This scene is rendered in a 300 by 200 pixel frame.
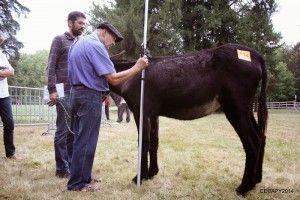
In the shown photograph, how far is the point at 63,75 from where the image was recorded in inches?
201

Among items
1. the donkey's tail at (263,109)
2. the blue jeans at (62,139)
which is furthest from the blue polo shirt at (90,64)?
the donkey's tail at (263,109)

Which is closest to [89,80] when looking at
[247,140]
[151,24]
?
[247,140]

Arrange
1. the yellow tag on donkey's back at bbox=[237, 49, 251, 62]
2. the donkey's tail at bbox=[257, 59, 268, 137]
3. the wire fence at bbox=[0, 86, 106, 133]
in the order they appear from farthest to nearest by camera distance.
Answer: the wire fence at bbox=[0, 86, 106, 133]
the donkey's tail at bbox=[257, 59, 268, 137]
the yellow tag on donkey's back at bbox=[237, 49, 251, 62]

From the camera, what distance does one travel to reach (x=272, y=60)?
89.1 feet

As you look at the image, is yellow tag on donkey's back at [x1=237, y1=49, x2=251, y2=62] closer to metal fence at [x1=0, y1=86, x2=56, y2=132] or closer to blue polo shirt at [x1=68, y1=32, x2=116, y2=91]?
blue polo shirt at [x1=68, y1=32, x2=116, y2=91]

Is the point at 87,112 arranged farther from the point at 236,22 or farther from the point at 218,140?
the point at 236,22

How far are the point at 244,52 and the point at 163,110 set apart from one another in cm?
125

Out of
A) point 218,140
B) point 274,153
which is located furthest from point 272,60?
point 274,153

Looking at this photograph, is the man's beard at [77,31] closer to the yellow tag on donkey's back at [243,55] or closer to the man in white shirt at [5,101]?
the man in white shirt at [5,101]

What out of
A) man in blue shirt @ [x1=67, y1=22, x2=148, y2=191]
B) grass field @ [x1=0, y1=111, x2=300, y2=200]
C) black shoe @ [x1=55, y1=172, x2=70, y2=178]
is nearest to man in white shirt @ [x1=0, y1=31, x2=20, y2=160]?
grass field @ [x1=0, y1=111, x2=300, y2=200]

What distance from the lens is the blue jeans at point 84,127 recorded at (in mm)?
4020

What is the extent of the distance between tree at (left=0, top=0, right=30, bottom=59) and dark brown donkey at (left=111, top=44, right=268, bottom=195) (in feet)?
86.8

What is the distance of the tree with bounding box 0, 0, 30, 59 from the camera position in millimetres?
28458

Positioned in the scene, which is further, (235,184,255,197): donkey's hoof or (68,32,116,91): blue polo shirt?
(235,184,255,197): donkey's hoof
